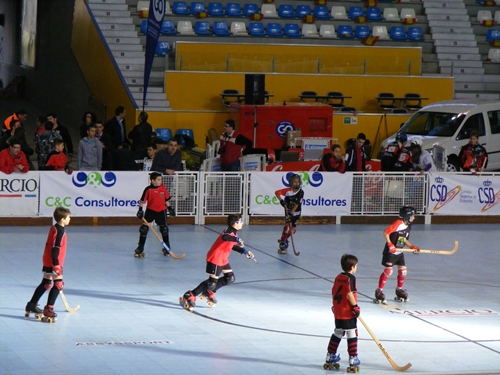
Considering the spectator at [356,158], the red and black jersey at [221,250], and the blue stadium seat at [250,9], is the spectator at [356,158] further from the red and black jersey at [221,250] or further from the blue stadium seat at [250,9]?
the blue stadium seat at [250,9]

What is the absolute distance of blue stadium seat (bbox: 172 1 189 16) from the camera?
3266 centimetres

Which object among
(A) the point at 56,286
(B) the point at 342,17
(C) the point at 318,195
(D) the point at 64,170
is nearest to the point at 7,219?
(D) the point at 64,170

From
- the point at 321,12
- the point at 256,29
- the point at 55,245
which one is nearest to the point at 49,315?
the point at 55,245

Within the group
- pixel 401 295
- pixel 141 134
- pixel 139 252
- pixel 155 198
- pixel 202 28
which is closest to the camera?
pixel 401 295

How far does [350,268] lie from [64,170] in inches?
405

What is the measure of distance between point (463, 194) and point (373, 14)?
1441 centimetres

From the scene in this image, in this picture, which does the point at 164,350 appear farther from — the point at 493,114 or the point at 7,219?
the point at 493,114

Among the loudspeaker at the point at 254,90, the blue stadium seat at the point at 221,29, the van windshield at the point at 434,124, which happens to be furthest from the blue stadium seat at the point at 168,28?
the van windshield at the point at 434,124

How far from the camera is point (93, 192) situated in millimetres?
19469

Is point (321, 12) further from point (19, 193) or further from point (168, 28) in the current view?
point (19, 193)

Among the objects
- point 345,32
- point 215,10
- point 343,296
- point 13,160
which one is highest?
point 215,10

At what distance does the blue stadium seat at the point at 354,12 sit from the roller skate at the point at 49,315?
24348mm

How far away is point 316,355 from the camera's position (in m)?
10.7

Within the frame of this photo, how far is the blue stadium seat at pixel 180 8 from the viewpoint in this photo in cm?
3266
